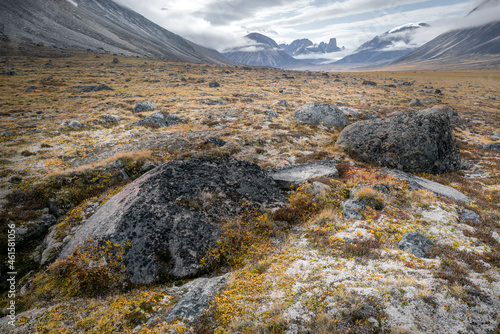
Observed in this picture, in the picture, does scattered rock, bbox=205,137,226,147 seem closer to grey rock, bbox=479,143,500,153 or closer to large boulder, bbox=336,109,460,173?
large boulder, bbox=336,109,460,173

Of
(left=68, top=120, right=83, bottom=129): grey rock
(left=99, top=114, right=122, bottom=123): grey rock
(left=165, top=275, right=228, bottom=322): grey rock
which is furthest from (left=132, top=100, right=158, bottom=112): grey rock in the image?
(left=165, top=275, right=228, bottom=322): grey rock

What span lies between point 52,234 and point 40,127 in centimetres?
1943

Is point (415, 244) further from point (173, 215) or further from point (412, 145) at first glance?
point (412, 145)

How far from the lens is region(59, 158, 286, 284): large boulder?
8.06 metres

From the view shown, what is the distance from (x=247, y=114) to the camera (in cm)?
3138

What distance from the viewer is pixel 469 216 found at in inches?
400

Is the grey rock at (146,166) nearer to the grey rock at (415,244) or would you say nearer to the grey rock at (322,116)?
the grey rock at (415,244)

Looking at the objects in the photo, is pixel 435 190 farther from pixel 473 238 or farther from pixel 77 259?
pixel 77 259

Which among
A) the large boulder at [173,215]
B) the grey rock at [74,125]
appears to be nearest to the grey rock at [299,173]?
the large boulder at [173,215]

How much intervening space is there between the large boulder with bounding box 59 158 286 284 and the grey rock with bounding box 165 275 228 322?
0.67 m

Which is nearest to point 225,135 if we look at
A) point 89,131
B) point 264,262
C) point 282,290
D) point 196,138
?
point 196,138

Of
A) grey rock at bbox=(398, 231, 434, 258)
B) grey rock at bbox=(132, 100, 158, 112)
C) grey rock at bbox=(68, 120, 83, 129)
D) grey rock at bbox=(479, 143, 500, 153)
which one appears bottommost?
grey rock at bbox=(479, 143, 500, 153)

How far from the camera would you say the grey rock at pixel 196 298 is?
6355 millimetres

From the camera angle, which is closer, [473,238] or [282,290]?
[282,290]
